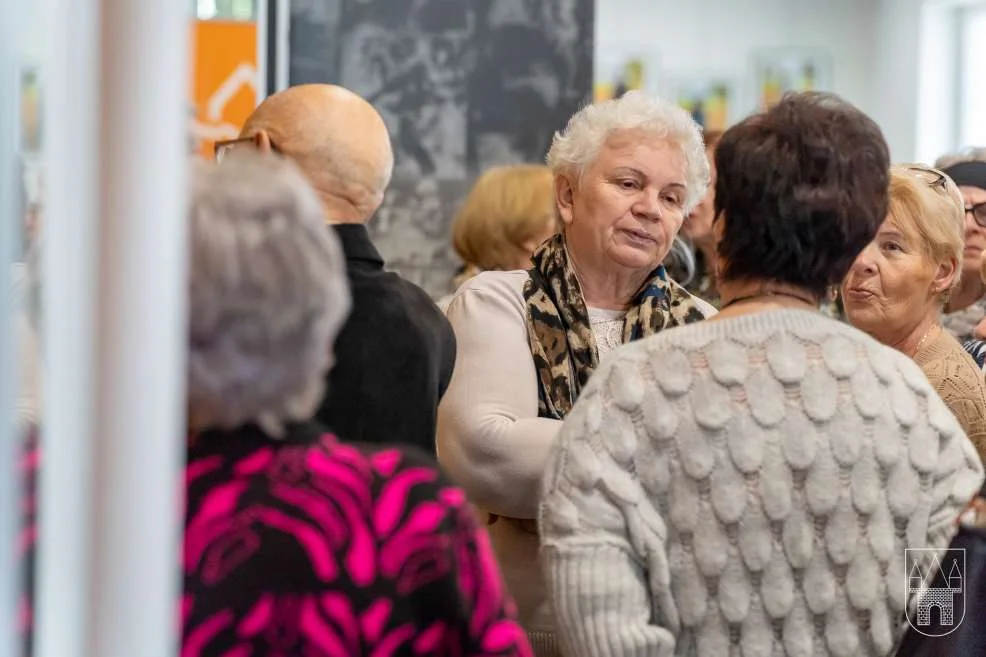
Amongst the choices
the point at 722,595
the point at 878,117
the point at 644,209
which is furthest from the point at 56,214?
the point at 878,117

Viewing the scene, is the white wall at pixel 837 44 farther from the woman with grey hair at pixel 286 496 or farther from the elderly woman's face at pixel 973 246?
the woman with grey hair at pixel 286 496

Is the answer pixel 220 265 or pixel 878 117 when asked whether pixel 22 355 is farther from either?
pixel 878 117

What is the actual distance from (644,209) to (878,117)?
511cm

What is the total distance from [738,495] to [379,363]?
64cm

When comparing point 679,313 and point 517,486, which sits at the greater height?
point 679,313

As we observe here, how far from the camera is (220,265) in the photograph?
1.38 m

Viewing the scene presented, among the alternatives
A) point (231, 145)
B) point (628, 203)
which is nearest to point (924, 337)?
point (628, 203)

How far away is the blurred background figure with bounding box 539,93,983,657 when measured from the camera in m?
1.93

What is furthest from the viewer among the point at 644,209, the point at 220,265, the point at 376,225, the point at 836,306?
the point at 376,225

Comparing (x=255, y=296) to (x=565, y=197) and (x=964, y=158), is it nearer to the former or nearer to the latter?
(x=565, y=197)

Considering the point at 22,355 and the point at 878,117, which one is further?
the point at 878,117

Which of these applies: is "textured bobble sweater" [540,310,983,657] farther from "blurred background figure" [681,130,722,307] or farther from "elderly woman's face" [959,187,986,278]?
"blurred background figure" [681,130,722,307]

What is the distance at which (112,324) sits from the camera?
1.08m

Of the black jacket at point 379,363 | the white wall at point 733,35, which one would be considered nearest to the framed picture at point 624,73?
the white wall at point 733,35
